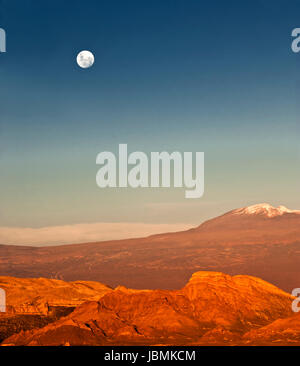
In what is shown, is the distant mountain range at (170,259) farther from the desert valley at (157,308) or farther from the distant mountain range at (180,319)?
the distant mountain range at (180,319)

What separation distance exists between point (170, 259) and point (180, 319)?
90432 mm

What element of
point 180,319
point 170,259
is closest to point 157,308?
point 180,319

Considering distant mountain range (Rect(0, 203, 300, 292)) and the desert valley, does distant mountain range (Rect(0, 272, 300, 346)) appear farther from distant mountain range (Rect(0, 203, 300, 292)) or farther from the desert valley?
distant mountain range (Rect(0, 203, 300, 292))

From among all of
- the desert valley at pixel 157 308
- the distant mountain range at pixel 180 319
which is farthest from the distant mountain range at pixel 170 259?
the distant mountain range at pixel 180 319

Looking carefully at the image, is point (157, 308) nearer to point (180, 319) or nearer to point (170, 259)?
point (180, 319)

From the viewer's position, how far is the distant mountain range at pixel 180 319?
2630 inches

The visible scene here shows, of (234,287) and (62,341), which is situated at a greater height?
(234,287)

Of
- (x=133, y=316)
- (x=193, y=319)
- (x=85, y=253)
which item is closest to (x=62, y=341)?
(x=133, y=316)

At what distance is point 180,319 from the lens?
7356cm

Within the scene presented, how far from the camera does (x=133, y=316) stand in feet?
249

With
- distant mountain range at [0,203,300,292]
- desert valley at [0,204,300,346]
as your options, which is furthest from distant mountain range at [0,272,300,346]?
distant mountain range at [0,203,300,292]

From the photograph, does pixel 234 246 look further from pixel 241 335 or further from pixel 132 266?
pixel 241 335

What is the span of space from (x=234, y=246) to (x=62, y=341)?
114m
